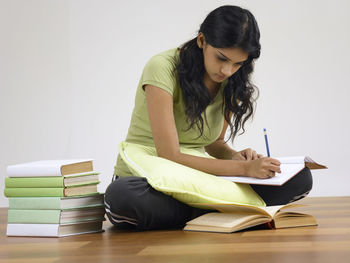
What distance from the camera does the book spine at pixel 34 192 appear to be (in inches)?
78.2

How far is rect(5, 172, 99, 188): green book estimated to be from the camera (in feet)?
6.52

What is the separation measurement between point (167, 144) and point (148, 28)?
2.36 m

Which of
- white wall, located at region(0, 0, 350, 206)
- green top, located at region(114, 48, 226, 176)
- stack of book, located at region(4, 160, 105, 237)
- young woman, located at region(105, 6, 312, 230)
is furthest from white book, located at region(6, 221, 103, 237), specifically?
white wall, located at region(0, 0, 350, 206)

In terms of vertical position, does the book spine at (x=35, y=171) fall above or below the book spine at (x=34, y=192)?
above

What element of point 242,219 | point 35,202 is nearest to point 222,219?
point 242,219

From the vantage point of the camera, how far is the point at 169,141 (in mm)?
2025

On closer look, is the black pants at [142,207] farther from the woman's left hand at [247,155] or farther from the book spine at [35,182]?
the woman's left hand at [247,155]

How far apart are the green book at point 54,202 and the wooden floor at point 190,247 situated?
0.12 m

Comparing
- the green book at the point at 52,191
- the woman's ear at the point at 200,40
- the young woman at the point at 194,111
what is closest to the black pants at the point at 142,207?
the young woman at the point at 194,111

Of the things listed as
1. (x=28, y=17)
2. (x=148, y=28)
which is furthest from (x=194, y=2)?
(x=28, y=17)

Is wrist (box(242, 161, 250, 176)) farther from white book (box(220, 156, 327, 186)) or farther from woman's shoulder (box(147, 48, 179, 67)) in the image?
woman's shoulder (box(147, 48, 179, 67))

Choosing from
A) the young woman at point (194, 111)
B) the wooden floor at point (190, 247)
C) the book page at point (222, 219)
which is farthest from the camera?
the young woman at point (194, 111)

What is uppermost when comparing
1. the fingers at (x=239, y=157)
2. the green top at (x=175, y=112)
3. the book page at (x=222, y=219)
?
the green top at (x=175, y=112)

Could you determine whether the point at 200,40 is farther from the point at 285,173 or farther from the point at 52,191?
the point at 52,191
